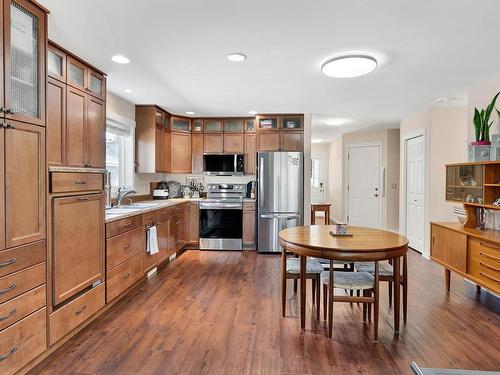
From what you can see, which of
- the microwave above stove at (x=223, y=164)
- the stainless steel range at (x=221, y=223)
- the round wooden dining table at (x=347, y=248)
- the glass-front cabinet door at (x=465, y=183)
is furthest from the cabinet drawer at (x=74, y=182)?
the glass-front cabinet door at (x=465, y=183)

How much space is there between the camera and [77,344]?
2.23 m

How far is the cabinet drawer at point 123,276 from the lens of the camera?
2.83 m

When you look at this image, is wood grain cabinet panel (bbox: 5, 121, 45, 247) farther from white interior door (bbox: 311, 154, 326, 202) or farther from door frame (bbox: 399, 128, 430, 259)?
white interior door (bbox: 311, 154, 326, 202)

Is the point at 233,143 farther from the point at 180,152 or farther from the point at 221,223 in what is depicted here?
the point at 221,223

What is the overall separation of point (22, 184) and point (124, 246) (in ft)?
4.53

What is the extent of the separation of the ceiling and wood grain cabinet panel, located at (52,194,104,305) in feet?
4.27

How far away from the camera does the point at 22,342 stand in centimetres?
180

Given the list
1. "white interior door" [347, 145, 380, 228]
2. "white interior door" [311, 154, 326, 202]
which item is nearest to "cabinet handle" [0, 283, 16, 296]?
"white interior door" [347, 145, 380, 228]

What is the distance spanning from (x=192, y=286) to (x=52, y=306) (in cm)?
157

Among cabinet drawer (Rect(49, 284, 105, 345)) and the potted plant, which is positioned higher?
the potted plant

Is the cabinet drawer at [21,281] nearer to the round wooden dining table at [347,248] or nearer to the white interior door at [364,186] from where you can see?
the round wooden dining table at [347,248]

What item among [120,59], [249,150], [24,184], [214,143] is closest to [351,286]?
[24,184]

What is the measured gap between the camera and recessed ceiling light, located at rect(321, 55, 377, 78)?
2.69 m

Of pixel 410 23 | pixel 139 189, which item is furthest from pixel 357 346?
pixel 139 189
